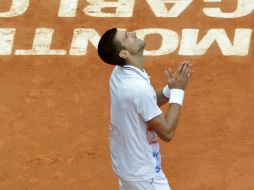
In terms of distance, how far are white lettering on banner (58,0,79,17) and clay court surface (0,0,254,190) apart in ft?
0.29

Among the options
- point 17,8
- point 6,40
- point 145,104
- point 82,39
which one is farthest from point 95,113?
point 145,104

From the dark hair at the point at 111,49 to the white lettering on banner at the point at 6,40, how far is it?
4916mm

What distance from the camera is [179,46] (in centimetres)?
964

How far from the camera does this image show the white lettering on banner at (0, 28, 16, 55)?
32.2 feet

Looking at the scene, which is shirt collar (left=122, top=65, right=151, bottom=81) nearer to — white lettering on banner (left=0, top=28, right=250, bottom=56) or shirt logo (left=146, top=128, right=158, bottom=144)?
shirt logo (left=146, top=128, right=158, bottom=144)

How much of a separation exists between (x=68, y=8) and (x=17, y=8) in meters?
0.77

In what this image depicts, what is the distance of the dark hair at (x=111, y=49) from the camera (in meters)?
5.04

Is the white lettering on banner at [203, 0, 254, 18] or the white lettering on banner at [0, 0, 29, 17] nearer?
the white lettering on banner at [203, 0, 254, 18]

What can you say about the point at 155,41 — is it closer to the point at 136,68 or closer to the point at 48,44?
the point at 48,44

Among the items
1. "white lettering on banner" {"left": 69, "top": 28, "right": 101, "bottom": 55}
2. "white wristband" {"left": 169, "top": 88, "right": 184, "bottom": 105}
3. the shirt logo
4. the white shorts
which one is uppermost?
"white wristband" {"left": 169, "top": 88, "right": 184, "bottom": 105}

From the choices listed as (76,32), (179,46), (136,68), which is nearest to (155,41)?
(179,46)

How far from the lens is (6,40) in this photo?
9.94 meters

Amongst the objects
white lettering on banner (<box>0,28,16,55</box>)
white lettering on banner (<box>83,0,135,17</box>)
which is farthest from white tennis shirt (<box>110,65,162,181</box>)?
white lettering on banner (<box>83,0,135,17</box>)

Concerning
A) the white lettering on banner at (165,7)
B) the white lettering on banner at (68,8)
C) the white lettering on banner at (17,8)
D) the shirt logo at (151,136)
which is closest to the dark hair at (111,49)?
the shirt logo at (151,136)
